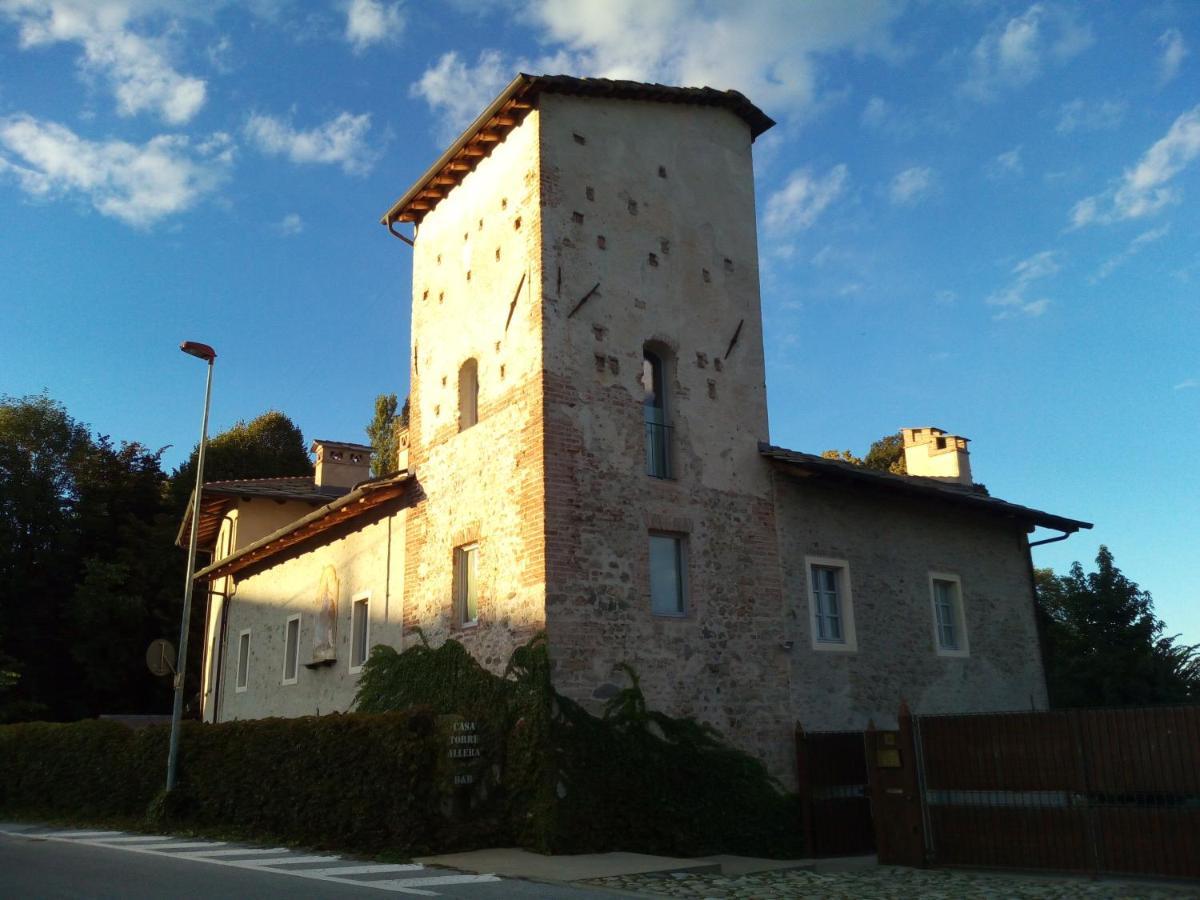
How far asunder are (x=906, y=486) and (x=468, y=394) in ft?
23.6

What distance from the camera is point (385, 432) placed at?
4103 centimetres

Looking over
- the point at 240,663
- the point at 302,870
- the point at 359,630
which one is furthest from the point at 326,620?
the point at 302,870

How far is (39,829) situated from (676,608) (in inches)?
415

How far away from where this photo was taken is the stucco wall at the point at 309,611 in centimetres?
1677

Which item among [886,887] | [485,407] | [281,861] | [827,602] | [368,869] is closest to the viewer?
[886,887]

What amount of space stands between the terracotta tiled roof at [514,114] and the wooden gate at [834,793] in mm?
9814

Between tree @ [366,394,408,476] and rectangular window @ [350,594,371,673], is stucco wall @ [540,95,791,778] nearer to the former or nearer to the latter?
rectangular window @ [350,594,371,673]

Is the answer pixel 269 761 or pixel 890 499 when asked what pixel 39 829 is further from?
pixel 890 499

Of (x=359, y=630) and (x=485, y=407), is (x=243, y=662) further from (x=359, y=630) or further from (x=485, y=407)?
(x=485, y=407)

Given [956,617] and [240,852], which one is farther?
[956,617]

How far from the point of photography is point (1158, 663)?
21422mm

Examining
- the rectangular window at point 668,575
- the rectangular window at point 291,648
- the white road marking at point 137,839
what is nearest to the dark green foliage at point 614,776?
the rectangular window at point 668,575

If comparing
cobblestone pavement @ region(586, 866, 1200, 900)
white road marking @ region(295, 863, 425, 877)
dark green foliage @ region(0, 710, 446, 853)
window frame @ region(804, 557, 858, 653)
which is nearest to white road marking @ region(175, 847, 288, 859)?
dark green foliage @ region(0, 710, 446, 853)

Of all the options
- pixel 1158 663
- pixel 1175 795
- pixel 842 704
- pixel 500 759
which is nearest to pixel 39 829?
pixel 500 759
